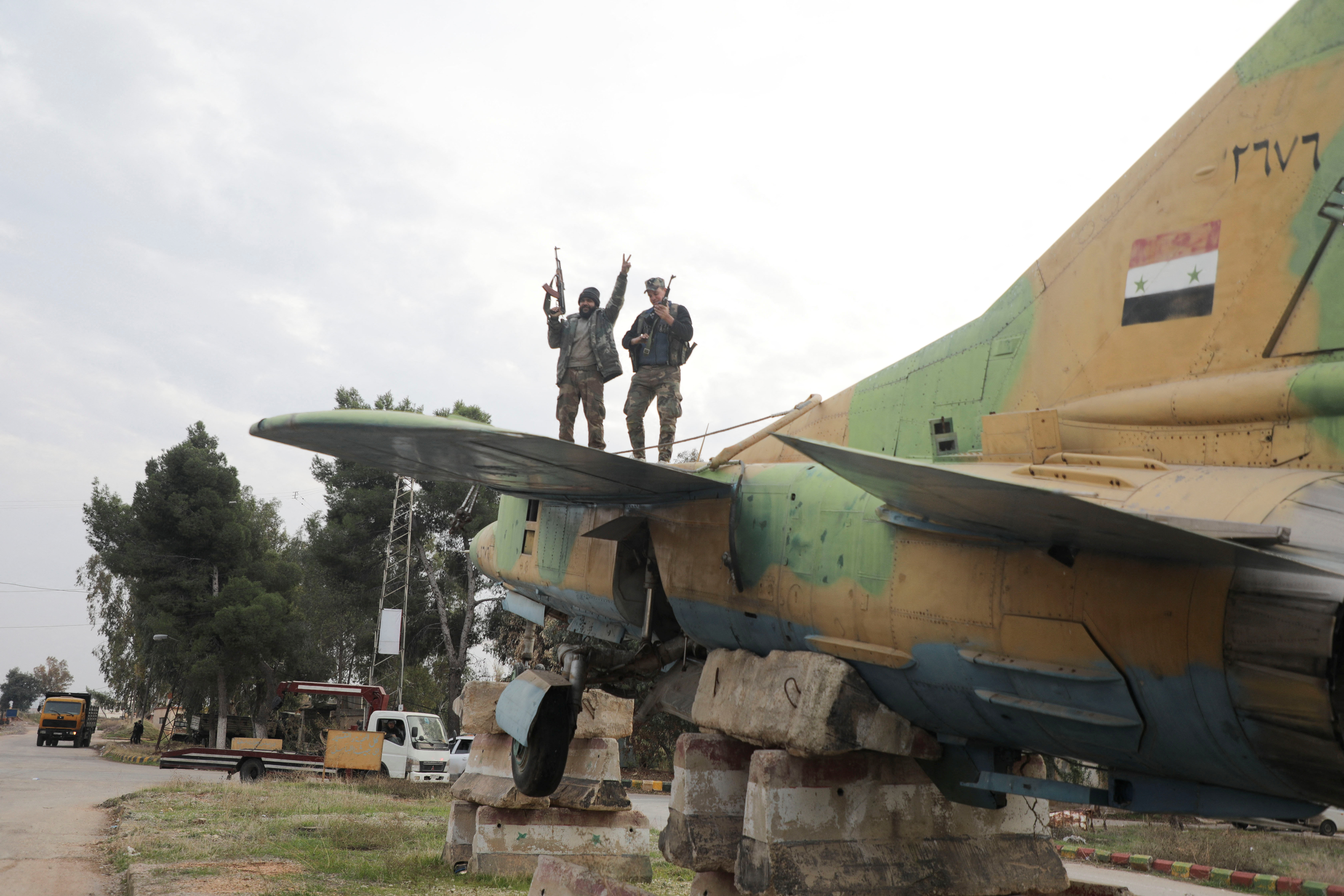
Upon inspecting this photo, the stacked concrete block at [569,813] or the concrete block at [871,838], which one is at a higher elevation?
the concrete block at [871,838]

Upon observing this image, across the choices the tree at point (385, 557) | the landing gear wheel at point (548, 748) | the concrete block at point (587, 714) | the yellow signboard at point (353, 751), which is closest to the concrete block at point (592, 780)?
the concrete block at point (587, 714)

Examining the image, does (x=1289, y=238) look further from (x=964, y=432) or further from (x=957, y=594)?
(x=957, y=594)

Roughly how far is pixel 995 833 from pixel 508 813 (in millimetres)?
6689

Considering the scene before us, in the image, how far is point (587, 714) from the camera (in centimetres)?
1180

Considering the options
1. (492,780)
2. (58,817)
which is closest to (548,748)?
(492,780)

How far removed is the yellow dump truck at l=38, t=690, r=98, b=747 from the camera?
139 ft

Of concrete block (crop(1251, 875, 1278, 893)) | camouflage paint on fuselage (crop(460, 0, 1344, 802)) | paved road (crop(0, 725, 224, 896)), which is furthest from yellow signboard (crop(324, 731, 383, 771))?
camouflage paint on fuselage (crop(460, 0, 1344, 802))

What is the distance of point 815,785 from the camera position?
6.20 m

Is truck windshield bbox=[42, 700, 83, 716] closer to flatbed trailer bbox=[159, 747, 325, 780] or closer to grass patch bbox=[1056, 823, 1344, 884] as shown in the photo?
flatbed trailer bbox=[159, 747, 325, 780]

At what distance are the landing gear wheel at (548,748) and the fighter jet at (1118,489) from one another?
112 inches

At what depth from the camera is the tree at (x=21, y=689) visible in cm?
12575

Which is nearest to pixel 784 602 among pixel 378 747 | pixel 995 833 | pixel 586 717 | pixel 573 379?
pixel 995 833

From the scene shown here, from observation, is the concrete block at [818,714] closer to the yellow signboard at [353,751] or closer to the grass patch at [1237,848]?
the grass patch at [1237,848]

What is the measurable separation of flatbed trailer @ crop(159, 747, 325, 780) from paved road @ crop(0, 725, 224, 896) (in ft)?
1.93
